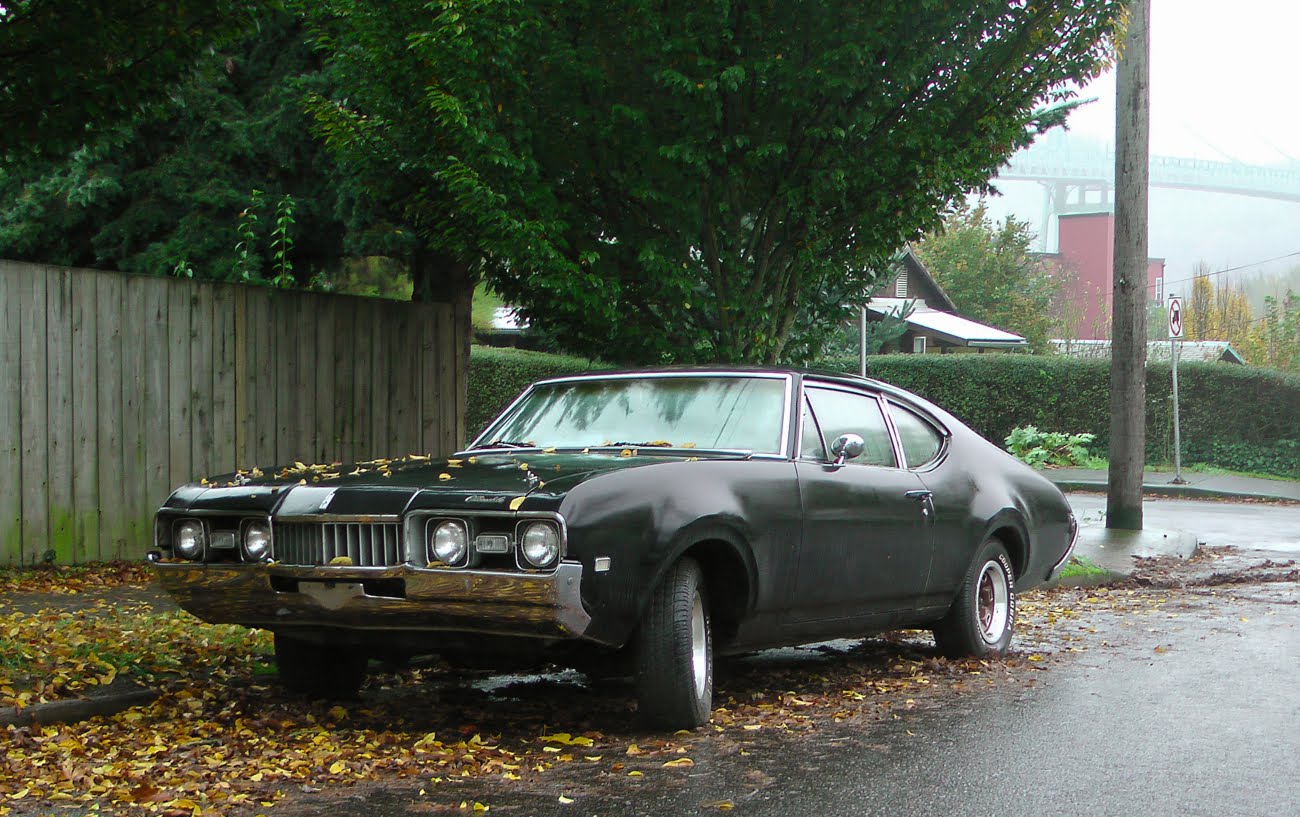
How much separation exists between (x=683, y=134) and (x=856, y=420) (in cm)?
390

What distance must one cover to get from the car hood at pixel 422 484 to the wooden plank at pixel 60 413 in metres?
4.45

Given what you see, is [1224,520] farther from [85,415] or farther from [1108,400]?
[85,415]

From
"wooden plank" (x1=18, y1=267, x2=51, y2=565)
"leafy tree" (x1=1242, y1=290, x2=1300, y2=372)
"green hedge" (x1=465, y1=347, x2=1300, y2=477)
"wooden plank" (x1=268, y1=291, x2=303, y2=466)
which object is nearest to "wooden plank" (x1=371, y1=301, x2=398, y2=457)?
"wooden plank" (x1=268, y1=291, x2=303, y2=466)

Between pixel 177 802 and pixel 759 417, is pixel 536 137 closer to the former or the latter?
pixel 759 417

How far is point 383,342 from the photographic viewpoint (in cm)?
1279

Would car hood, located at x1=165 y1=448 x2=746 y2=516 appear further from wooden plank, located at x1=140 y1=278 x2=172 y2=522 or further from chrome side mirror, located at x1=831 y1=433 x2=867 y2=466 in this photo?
wooden plank, located at x1=140 y1=278 x2=172 y2=522

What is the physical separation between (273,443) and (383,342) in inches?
57.9

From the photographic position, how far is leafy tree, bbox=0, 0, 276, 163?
685cm

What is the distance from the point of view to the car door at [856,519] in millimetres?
6637

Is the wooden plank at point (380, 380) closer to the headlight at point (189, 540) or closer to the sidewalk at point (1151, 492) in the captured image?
the sidewalk at point (1151, 492)

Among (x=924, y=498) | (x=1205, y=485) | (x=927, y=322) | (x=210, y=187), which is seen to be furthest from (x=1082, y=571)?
(x=927, y=322)

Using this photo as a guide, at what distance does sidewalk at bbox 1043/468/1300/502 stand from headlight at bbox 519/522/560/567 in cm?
1755

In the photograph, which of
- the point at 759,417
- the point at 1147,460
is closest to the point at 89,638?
the point at 759,417

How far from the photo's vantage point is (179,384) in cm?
1118
